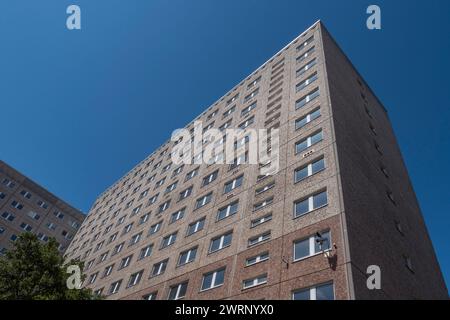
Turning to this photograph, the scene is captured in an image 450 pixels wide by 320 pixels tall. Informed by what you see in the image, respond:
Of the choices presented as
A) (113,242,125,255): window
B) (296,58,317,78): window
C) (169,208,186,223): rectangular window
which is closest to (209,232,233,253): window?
(169,208,186,223): rectangular window

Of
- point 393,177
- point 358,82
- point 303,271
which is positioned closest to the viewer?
point 303,271

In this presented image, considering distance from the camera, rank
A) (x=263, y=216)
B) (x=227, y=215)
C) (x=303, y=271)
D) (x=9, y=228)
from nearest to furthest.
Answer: (x=303, y=271)
(x=263, y=216)
(x=227, y=215)
(x=9, y=228)

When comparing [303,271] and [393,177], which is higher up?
[393,177]

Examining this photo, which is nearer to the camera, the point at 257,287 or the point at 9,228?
the point at 257,287

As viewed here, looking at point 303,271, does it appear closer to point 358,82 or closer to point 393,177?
point 393,177

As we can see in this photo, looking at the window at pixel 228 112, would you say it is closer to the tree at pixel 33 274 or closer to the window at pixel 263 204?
the window at pixel 263 204

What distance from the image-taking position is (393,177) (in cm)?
2883

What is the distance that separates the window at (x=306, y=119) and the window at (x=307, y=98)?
83.0 inches

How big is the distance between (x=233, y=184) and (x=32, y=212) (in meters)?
52.5

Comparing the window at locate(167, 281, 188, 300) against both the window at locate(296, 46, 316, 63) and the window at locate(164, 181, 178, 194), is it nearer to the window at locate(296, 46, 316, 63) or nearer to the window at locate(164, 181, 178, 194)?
the window at locate(164, 181, 178, 194)

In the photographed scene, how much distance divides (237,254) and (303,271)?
555cm

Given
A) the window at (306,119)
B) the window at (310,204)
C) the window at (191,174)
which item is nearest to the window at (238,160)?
the window at (306,119)
